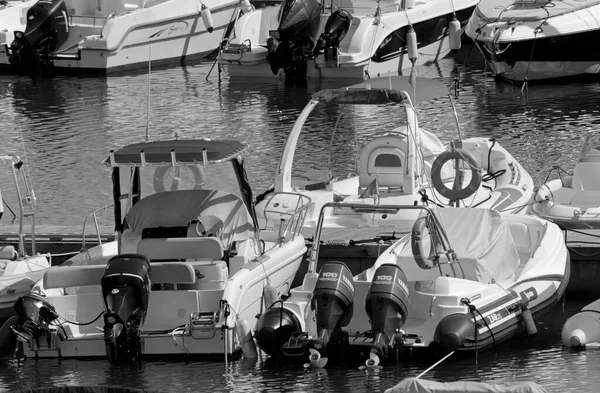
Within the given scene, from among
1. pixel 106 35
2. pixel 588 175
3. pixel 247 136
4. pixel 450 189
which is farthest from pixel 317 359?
pixel 106 35

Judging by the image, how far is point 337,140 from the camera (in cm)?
2339

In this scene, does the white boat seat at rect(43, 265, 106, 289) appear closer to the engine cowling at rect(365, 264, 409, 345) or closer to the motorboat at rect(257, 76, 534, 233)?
the engine cowling at rect(365, 264, 409, 345)

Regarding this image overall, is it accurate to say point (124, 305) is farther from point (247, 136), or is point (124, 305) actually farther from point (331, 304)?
point (247, 136)

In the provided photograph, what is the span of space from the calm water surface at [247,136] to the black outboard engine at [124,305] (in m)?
0.28

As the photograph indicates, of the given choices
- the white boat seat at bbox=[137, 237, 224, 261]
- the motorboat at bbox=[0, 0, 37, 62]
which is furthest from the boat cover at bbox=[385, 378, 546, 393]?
the motorboat at bbox=[0, 0, 37, 62]

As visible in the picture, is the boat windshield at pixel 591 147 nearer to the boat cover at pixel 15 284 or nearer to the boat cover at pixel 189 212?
the boat cover at pixel 189 212

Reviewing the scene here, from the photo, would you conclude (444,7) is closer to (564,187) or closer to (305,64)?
(305,64)

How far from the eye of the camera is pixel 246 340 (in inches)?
488

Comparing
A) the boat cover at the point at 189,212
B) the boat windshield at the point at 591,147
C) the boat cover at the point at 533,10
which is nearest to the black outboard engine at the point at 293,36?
the boat cover at the point at 533,10

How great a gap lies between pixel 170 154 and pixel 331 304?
7.49ft

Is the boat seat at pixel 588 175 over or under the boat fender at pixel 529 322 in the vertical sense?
over

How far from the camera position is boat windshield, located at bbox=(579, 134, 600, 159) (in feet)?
55.9

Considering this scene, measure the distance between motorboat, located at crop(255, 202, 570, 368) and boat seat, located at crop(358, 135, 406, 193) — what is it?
281 centimetres

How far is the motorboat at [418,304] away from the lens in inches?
467
